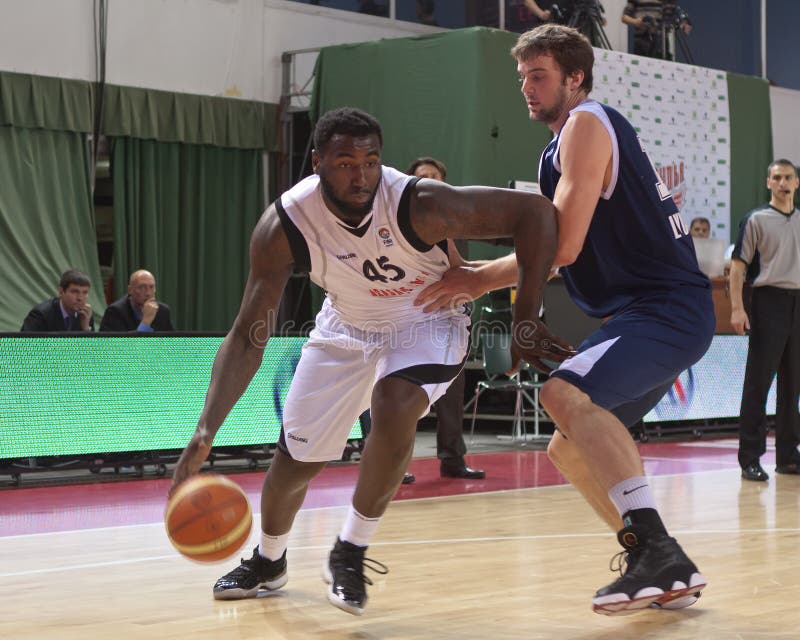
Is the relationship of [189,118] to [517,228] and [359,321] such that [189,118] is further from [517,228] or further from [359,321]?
[517,228]

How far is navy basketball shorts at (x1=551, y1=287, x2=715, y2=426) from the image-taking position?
12.8 ft

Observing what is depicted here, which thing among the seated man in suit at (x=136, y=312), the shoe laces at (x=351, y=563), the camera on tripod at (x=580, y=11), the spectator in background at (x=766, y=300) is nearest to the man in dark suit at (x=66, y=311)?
the seated man in suit at (x=136, y=312)

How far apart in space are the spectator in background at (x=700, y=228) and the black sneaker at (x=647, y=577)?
1089 cm

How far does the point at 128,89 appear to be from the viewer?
43.7 feet

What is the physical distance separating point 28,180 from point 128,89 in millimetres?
1487

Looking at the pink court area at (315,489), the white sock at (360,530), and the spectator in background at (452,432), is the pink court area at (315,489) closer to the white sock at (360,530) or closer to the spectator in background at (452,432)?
the spectator in background at (452,432)

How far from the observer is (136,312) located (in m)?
9.98

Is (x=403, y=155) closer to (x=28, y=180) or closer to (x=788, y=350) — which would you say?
(x=28, y=180)

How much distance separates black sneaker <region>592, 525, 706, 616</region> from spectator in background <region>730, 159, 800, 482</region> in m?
4.87

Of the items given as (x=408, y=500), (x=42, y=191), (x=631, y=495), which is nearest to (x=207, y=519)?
(x=631, y=495)

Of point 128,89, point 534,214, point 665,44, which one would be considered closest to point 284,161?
point 128,89

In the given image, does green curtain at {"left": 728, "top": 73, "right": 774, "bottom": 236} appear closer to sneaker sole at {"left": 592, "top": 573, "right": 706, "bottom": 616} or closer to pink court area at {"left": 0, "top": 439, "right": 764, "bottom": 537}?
pink court area at {"left": 0, "top": 439, "right": 764, "bottom": 537}

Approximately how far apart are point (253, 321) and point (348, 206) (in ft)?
1.61

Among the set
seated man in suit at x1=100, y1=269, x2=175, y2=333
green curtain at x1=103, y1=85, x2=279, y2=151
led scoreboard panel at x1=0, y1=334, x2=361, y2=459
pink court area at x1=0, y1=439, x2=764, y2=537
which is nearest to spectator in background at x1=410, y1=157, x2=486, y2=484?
pink court area at x1=0, y1=439, x2=764, y2=537
